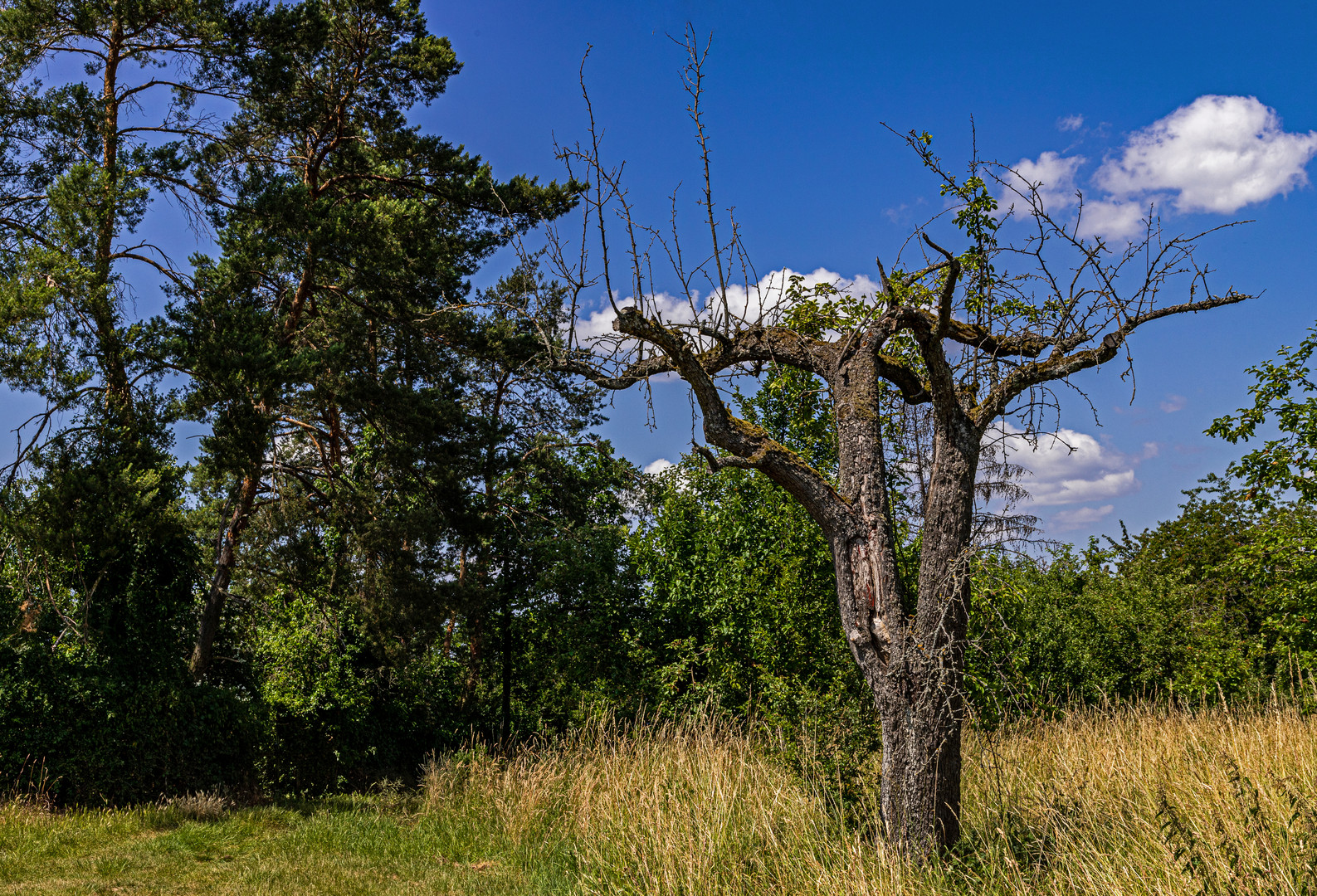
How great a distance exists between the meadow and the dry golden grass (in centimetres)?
2

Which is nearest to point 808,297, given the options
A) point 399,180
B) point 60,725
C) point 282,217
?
point 282,217

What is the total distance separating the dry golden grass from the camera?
4078 mm

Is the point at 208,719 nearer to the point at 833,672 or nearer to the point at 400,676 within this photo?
the point at 400,676

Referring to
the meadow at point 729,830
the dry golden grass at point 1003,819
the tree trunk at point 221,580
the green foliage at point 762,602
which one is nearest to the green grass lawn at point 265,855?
the meadow at point 729,830

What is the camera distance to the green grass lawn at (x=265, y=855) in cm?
665

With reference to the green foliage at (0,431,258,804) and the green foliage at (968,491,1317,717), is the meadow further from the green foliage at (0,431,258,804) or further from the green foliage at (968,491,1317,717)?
the green foliage at (968,491,1317,717)

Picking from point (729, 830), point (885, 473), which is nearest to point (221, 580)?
point (729, 830)

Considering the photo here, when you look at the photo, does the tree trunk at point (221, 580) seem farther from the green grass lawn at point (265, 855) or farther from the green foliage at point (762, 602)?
the green foliage at point (762, 602)

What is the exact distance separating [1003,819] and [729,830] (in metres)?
1.74

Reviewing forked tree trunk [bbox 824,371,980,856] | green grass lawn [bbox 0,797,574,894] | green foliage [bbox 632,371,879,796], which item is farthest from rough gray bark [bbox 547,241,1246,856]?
green grass lawn [bbox 0,797,574,894]

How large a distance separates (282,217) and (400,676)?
26.6 ft

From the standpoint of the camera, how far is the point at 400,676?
1425 cm

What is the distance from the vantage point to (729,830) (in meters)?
5.42

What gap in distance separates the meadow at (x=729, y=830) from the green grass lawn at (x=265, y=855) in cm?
3
